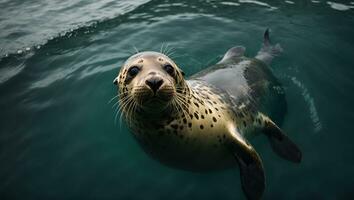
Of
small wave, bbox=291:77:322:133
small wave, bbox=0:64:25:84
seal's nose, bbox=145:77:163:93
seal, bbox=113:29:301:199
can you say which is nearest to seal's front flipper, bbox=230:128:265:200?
seal, bbox=113:29:301:199

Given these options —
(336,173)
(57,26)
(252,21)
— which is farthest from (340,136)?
(57,26)

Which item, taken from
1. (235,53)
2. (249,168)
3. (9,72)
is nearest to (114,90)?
(235,53)

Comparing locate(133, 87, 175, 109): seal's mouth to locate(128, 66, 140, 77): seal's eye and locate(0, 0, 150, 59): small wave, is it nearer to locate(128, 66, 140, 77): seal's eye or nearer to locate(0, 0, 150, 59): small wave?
locate(128, 66, 140, 77): seal's eye

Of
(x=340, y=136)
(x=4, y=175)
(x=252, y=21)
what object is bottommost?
(x=4, y=175)

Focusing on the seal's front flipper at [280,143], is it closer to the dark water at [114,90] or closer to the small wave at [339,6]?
the dark water at [114,90]

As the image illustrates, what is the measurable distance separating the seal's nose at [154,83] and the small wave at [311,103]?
2.77m

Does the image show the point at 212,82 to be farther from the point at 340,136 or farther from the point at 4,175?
the point at 4,175

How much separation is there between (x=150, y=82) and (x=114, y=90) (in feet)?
10.4

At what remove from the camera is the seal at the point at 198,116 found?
10.3 ft

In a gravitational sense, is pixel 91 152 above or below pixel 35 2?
below

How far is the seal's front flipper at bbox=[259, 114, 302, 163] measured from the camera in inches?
162

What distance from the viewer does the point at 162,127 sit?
132 inches

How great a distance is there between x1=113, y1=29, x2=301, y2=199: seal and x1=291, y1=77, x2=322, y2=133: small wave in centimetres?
62

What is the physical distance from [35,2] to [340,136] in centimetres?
853
